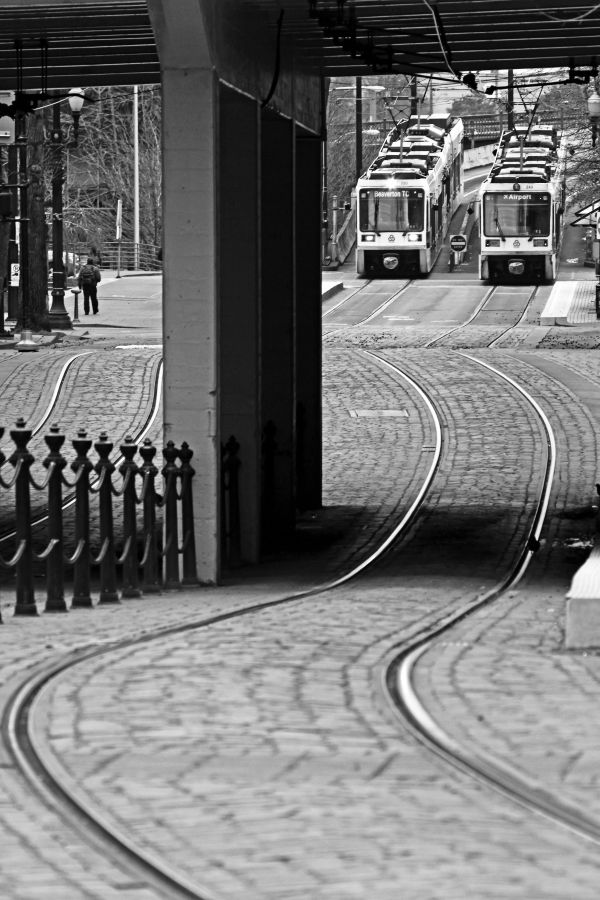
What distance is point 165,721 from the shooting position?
283 inches

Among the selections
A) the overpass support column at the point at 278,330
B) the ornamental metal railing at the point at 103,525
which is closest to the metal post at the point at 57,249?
the overpass support column at the point at 278,330

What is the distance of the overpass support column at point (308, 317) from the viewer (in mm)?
19016

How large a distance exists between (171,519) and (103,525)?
1.38 m

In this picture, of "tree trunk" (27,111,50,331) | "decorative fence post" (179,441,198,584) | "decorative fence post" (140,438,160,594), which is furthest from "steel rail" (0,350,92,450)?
"decorative fence post" (140,438,160,594)

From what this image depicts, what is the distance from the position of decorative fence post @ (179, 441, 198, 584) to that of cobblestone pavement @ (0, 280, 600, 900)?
0.52 m

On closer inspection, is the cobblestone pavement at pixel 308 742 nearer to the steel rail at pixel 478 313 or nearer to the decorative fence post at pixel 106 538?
the decorative fence post at pixel 106 538

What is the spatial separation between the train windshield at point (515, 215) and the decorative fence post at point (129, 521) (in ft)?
151

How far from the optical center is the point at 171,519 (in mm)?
12969

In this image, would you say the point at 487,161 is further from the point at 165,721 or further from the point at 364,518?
the point at 165,721

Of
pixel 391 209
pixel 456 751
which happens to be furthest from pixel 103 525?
pixel 391 209

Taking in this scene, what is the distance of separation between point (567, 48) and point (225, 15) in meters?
5.91

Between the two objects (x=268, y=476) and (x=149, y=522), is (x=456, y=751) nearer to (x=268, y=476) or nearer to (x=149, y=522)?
(x=149, y=522)

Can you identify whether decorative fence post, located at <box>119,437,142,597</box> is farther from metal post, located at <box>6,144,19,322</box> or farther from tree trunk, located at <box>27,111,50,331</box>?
metal post, located at <box>6,144,19,322</box>

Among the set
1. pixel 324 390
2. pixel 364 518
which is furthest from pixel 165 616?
pixel 324 390
